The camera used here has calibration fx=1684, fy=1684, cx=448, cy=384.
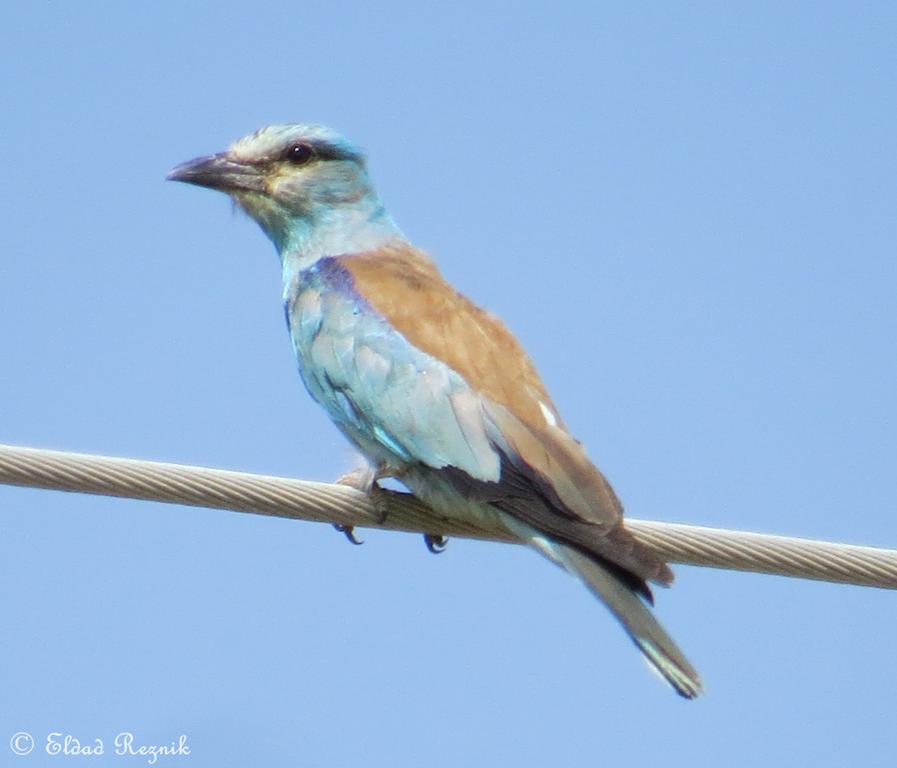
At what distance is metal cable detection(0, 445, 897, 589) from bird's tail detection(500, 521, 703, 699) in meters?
0.16

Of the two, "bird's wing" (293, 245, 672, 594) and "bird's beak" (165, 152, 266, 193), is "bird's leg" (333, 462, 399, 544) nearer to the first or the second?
"bird's wing" (293, 245, 672, 594)

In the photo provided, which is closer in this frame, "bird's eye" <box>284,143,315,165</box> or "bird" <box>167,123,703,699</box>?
"bird" <box>167,123,703,699</box>

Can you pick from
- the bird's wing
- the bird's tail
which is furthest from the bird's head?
the bird's tail

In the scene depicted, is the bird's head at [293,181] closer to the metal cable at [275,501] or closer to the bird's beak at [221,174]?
the bird's beak at [221,174]

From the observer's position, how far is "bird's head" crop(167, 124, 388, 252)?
636cm

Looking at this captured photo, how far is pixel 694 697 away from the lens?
14.1 ft

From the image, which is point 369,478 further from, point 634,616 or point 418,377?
point 634,616

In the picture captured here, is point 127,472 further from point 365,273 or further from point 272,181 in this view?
point 272,181

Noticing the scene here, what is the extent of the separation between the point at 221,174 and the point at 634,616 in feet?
9.15

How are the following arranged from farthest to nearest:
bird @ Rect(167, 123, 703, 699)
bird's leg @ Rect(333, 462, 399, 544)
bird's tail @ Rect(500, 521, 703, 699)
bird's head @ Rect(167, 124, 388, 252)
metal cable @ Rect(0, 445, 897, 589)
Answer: bird's head @ Rect(167, 124, 388, 252) < bird's leg @ Rect(333, 462, 399, 544) < bird @ Rect(167, 123, 703, 699) < bird's tail @ Rect(500, 521, 703, 699) < metal cable @ Rect(0, 445, 897, 589)

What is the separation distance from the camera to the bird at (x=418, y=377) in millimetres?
4520

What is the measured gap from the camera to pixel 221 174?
6387 mm

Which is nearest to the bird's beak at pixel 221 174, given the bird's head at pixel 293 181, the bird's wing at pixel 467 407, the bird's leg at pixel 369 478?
the bird's head at pixel 293 181

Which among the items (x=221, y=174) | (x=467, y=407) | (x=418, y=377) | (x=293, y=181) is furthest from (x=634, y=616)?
(x=221, y=174)
